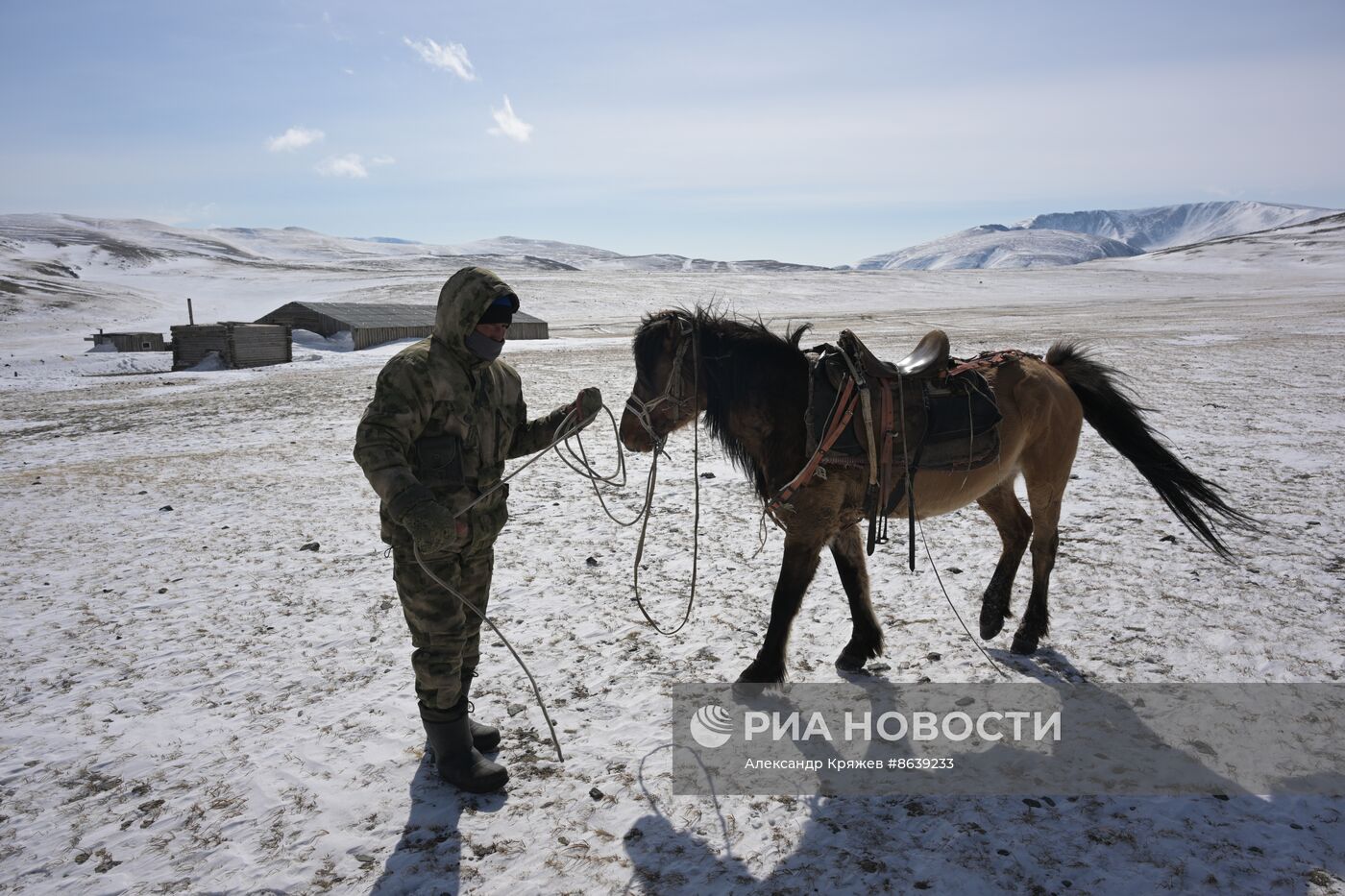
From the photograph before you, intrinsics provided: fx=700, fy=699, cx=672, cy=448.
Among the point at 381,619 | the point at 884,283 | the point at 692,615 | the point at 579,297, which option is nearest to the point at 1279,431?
the point at 692,615

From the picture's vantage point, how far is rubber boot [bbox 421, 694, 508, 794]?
3311mm

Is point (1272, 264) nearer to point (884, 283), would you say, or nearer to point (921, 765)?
point (884, 283)

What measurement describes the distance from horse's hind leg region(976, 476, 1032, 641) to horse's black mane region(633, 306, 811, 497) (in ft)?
6.01

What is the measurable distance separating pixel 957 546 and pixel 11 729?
263 inches

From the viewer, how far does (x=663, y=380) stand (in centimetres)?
399

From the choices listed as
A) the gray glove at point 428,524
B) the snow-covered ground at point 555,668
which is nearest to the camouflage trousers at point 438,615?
the gray glove at point 428,524

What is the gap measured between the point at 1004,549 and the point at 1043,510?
1.28ft

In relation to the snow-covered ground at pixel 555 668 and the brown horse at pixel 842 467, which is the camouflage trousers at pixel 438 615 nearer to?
the snow-covered ground at pixel 555 668

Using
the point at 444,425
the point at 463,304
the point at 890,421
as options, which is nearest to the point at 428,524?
the point at 444,425

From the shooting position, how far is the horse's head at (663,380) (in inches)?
155

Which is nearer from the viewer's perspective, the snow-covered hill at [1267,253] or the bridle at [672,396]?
the bridle at [672,396]

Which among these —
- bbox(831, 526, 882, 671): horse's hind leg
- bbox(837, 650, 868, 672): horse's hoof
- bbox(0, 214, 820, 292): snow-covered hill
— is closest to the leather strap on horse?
bbox(831, 526, 882, 671): horse's hind leg

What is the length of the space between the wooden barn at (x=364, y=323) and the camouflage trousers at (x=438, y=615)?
91.7ft

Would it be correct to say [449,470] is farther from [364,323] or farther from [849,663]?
[364,323]
